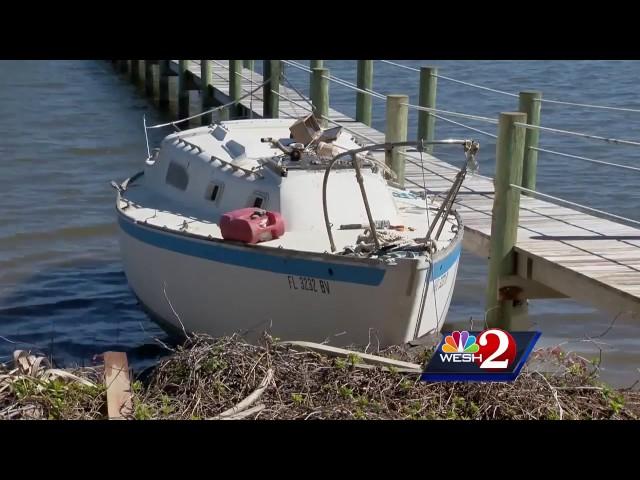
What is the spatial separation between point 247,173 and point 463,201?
113 inches

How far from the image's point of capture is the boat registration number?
31.3 feet

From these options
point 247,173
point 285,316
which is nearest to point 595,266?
point 285,316

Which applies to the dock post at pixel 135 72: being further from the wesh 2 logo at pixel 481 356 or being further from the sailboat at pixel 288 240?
the wesh 2 logo at pixel 481 356

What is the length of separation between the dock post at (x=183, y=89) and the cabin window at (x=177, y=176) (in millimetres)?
12284

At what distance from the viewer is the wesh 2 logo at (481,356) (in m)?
5.52

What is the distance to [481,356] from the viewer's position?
220 inches

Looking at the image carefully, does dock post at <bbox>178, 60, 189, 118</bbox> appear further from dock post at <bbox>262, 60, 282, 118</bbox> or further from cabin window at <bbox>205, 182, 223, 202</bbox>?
cabin window at <bbox>205, 182, 223, 202</bbox>

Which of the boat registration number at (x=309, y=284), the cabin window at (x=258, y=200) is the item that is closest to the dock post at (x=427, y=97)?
the cabin window at (x=258, y=200)

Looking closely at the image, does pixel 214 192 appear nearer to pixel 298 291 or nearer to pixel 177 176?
pixel 177 176

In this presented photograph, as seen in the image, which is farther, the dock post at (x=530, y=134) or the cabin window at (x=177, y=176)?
the dock post at (x=530, y=134)

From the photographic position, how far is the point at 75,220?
18.4m

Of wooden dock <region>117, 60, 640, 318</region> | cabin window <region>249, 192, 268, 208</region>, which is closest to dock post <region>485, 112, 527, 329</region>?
wooden dock <region>117, 60, 640, 318</region>
